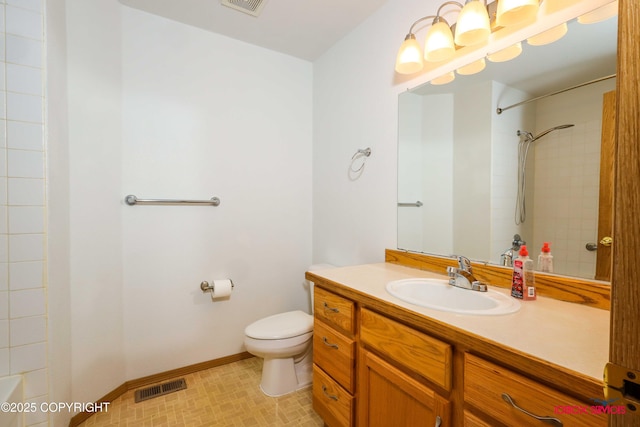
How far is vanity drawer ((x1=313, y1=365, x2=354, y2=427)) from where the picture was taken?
3.78ft

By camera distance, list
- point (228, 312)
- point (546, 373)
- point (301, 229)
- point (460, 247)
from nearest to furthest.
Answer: point (546, 373), point (460, 247), point (228, 312), point (301, 229)

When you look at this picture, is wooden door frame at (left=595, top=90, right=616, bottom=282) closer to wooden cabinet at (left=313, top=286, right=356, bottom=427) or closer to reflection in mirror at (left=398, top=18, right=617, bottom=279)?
reflection in mirror at (left=398, top=18, right=617, bottom=279)

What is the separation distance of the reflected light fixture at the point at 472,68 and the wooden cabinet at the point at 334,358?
3.84ft

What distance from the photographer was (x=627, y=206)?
0.36 metres

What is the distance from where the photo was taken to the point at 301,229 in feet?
7.67

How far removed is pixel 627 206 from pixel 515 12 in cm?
105

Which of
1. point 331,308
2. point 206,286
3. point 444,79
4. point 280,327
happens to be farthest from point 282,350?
point 444,79

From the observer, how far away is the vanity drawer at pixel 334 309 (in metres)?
1.13

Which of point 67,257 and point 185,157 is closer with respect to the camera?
point 67,257

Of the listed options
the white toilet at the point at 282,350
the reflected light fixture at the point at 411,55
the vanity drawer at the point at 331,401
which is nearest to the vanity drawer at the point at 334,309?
the vanity drawer at the point at 331,401

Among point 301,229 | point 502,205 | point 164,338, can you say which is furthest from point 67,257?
point 502,205

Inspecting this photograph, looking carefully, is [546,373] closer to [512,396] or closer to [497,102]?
[512,396]

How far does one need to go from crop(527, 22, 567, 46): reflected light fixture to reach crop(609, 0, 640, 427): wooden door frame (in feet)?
2.87

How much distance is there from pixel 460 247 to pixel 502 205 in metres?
0.27
